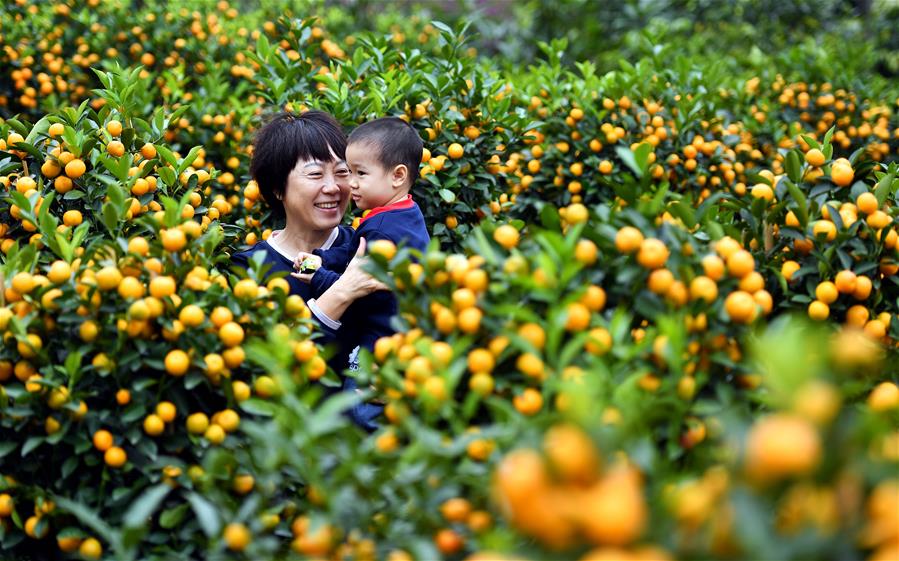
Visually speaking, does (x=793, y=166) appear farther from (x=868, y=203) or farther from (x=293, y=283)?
(x=293, y=283)

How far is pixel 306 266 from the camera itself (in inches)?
128

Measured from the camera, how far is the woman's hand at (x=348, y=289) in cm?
306

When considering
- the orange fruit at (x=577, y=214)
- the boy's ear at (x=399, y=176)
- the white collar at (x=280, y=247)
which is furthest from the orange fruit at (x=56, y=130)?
the orange fruit at (x=577, y=214)

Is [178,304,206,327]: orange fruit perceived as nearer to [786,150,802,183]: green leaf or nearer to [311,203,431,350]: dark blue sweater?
[311,203,431,350]: dark blue sweater

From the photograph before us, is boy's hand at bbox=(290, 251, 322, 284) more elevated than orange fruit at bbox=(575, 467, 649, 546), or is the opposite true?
orange fruit at bbox=(575, 467, 649, 546)

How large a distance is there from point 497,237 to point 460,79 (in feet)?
6.43

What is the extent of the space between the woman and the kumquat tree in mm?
33

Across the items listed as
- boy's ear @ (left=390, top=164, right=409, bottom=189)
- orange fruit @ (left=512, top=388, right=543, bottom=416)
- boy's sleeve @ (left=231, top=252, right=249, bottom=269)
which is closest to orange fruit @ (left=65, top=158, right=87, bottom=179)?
boy's sleeve @ (left=231, top=252, right=249, bottom=269)

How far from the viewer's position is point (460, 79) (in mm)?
3877

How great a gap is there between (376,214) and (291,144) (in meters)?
0.46

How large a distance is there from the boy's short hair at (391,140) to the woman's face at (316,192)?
0.16m

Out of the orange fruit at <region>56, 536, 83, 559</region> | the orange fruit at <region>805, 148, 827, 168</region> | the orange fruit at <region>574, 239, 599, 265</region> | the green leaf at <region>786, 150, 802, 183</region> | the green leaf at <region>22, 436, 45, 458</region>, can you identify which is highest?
the orange fruit at <region>805, 148, 827, 168</region>

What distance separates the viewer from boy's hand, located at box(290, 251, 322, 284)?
10.6 ft

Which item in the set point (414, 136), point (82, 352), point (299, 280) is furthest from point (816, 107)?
point (82, 352)
